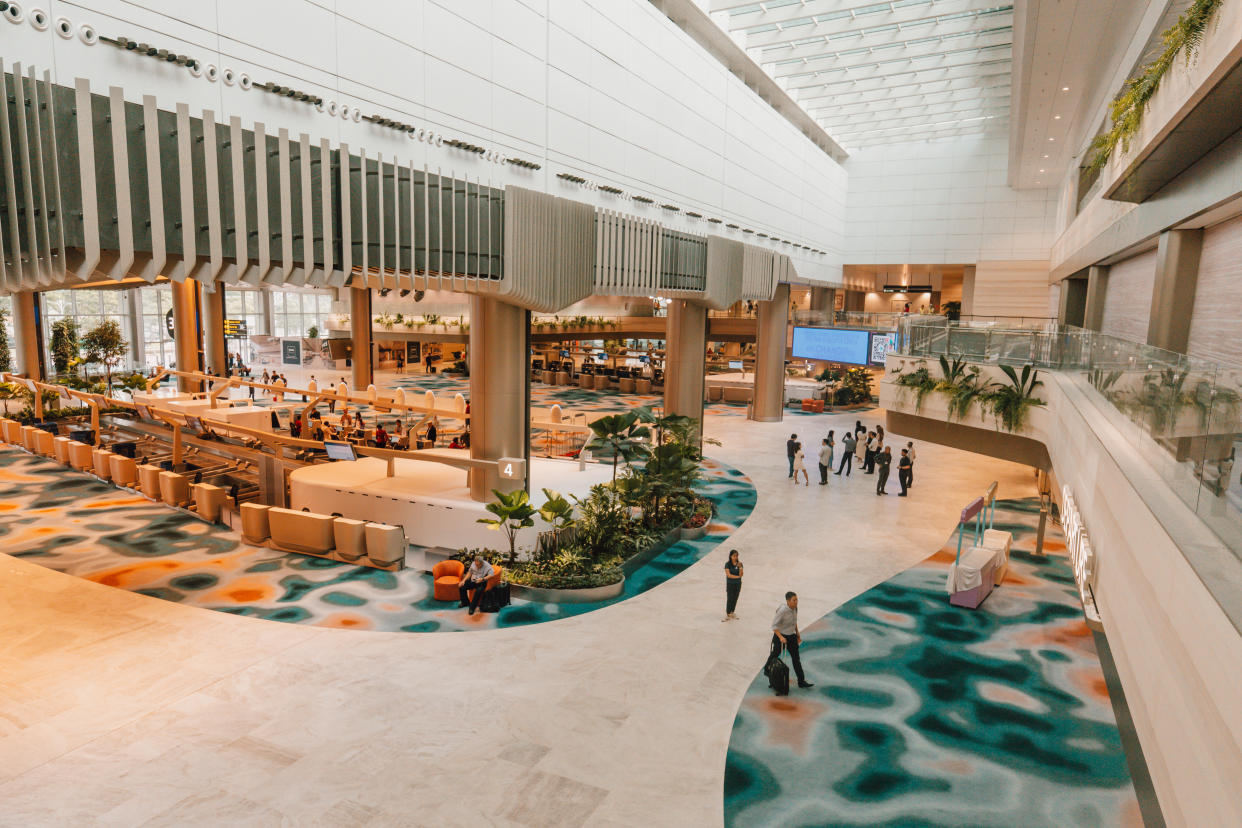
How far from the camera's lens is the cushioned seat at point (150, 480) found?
51.3ft

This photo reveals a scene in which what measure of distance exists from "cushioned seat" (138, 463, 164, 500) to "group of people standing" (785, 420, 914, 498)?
14.8 meters

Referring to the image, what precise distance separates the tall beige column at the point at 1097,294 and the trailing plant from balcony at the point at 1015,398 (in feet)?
25.5

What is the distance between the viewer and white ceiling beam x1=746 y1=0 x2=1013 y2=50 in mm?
19250

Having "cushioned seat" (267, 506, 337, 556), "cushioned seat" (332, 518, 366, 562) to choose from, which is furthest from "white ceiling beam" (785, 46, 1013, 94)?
"cushioned seat" (267, 506, 337, 556)

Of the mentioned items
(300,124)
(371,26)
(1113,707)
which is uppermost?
(371,26)

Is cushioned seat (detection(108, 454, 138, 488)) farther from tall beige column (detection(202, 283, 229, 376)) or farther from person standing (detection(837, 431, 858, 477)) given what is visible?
person standing (detection(837, 431, 858, 477))

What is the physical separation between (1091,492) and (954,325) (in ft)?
31.1

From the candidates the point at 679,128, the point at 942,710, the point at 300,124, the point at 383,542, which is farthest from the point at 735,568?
the point at 679,128

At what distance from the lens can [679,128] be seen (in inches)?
795

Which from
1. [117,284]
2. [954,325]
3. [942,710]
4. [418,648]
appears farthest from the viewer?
[117,284]

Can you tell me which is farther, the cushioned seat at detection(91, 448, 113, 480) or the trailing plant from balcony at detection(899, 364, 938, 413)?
the cushioned seat at detection(91, 448, 113, 480)

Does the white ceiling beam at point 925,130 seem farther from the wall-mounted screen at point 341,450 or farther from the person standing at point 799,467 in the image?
the wall-mounted screen at point 341,450

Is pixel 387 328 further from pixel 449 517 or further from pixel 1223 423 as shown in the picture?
pixel 1223 423

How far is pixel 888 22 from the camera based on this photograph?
66.4ft
